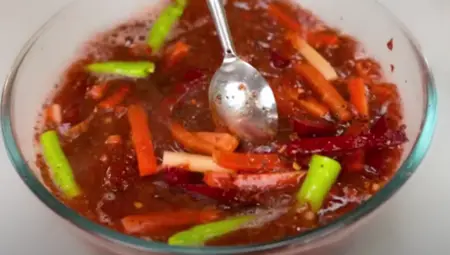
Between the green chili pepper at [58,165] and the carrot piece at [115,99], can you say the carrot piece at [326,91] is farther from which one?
the green chili pepper at [58,165]

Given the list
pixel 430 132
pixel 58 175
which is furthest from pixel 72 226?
pixel 430 132

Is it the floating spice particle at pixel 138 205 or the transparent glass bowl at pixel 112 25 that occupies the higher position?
the transparent glass bowl at pixel 112 25

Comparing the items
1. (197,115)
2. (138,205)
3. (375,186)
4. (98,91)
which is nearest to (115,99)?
(98,91)

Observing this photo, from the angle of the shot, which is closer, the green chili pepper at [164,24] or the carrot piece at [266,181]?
the carrot piece at [266,181]

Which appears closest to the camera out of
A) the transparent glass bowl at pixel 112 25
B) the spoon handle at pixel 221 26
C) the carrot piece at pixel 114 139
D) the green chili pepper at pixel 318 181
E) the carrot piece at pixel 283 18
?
the transparent glass bowl at pixel 112 25

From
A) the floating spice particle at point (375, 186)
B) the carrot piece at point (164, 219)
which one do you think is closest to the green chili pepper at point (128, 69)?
the carrot piece at point (164, 219)

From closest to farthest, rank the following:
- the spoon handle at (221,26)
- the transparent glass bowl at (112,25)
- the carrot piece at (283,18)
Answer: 1. the transparent glass bowl at (112,25)
2. the spoon handle at (221,26)
3. the carrot piece at (283,18)
